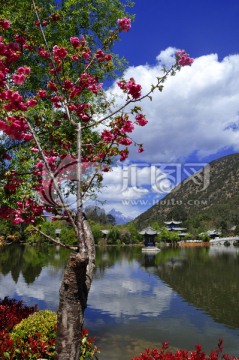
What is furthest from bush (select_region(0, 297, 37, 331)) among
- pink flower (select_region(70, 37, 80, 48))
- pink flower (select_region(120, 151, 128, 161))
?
pink flower (select_region(70, 37, 80, 48))

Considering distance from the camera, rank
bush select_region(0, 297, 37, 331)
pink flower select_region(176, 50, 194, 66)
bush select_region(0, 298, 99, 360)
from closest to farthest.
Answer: pink flower select_region(176, 50, 194, 66) < bush select_region(0, 298, 99, 360) < bush select_region(0, 297, 37, 331)

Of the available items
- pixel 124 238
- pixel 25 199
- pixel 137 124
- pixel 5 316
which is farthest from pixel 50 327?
pixel 124 238

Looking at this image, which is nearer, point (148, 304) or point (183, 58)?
point (183, 58)

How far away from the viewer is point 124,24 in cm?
630

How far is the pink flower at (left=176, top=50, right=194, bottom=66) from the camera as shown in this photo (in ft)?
18.8

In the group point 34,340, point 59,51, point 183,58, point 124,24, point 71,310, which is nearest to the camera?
point 71,310

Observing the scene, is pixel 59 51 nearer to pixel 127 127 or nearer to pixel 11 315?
pixel 127 127

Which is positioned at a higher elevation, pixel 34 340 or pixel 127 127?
pixel 127 127

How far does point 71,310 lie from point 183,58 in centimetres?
450

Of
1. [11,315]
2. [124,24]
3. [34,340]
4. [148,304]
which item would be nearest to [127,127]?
[124,24]

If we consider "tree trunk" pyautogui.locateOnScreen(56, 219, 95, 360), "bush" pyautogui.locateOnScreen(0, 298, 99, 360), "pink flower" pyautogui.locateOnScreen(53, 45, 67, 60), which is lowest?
"bush" pyautogui.locateOnScreen(0, 298, 99, 360)

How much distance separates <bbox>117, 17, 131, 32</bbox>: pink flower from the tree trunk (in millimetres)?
4354

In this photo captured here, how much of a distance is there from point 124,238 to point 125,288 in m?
69.8

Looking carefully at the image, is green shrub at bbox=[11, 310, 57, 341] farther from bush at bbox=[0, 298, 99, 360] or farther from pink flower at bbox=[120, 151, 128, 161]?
pink flower at bbox=[120, 151, 128, 161]
